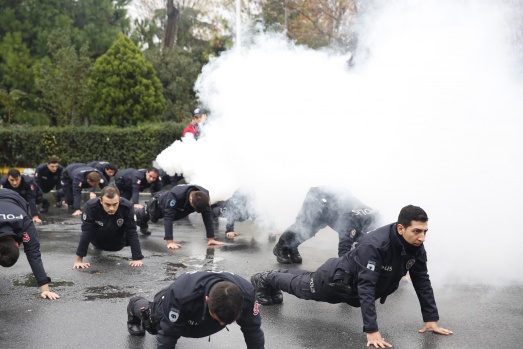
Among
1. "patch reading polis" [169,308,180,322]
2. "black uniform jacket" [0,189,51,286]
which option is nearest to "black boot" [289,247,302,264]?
"black uniform jacket" [0,189,51,286]

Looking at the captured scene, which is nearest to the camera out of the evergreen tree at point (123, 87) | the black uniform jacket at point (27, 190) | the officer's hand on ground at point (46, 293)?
the officer's hand on ground at point (46, 293)

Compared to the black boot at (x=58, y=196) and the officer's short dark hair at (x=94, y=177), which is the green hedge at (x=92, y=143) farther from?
the officer's short dark hair at (x=94, y=177)

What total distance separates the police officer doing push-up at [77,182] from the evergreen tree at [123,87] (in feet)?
31.0

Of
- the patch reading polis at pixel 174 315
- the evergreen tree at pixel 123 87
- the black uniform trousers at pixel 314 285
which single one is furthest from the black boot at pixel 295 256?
the evergreen tree at pixel 123 87

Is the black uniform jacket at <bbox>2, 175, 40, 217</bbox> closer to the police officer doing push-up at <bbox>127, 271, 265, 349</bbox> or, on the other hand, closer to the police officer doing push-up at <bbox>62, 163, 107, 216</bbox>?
the police officer doing push-up at <bbox>62, 163, 107, 216</bbox>

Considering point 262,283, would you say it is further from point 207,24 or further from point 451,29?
point 207,24

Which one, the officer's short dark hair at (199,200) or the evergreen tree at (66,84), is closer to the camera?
the officer's short dark hair at (199,200)

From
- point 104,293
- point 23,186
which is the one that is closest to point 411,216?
point 104,293

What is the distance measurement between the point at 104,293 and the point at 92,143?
15.3m

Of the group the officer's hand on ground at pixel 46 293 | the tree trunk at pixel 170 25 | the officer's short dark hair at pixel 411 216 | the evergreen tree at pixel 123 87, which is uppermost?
the tree trunk at pixel 170 25

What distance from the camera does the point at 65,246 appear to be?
33.8 feet

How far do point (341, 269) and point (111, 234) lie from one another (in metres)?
3.88

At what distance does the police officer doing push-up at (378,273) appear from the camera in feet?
19.0

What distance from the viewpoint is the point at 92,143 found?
22094 mm
